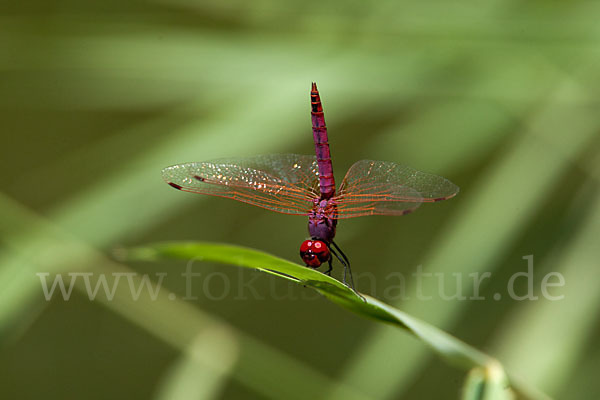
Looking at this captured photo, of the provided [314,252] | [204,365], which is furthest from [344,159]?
[314,252]

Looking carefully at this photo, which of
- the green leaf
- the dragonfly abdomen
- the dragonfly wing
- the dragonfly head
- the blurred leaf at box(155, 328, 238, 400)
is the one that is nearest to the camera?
the green leaf

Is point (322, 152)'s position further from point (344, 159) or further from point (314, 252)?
point (344, 159)

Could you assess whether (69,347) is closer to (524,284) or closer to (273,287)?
(273,287)

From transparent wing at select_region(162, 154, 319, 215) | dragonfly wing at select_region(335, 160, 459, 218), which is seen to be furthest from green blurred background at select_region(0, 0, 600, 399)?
dragonfly wing at select_region(335, 160, 459, 218)

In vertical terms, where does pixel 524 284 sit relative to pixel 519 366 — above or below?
above

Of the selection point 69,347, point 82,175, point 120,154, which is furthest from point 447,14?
point 69,347

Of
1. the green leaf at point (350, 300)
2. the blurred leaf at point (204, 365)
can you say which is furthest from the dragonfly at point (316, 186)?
the blurred leaf at point (204, 365)

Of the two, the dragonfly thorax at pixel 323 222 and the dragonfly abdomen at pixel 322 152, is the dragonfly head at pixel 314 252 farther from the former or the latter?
the dragonfly abdomen at pixel 322 152

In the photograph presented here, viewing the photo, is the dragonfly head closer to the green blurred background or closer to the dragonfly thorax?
the dragonfly thorax
